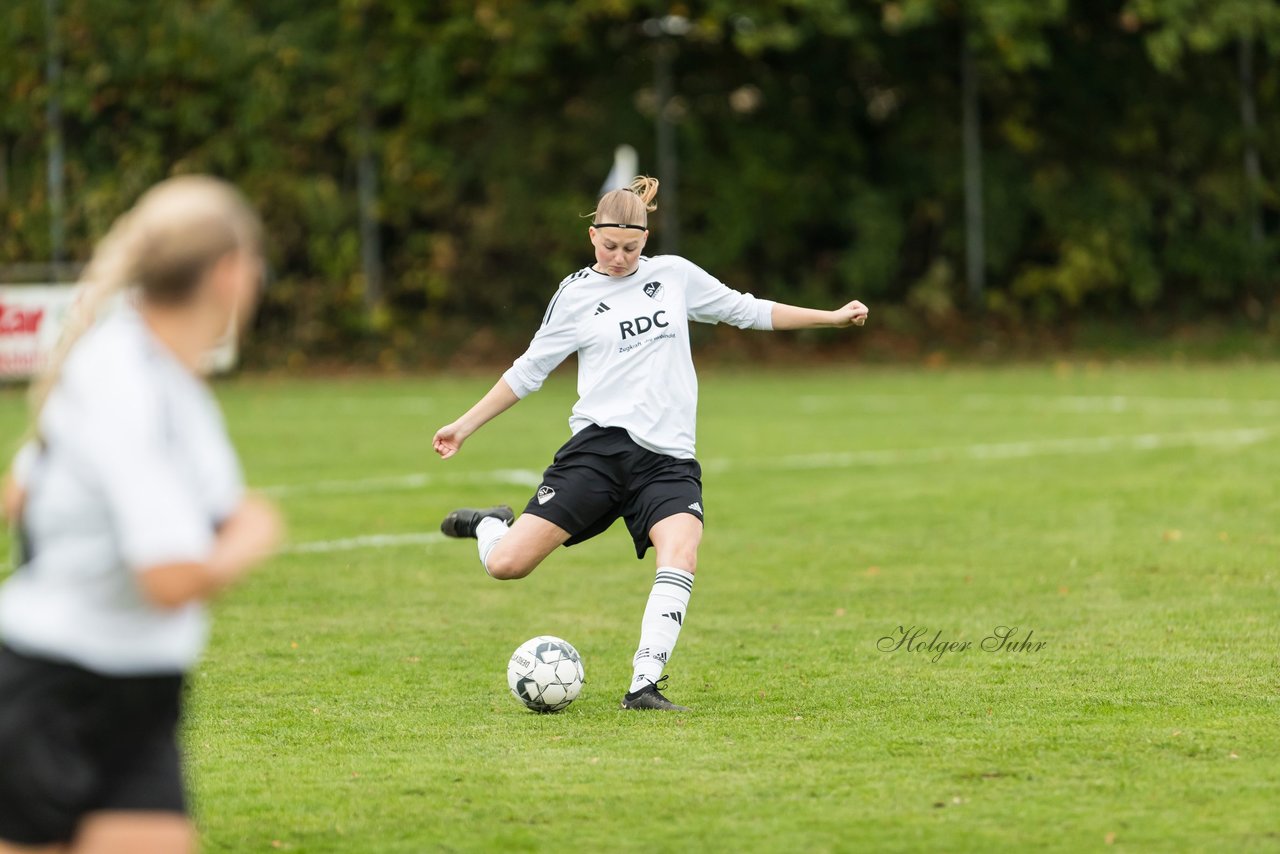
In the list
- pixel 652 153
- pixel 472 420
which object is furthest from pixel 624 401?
pixel 652 153

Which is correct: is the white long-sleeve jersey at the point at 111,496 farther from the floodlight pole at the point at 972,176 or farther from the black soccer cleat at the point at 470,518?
the floodlight pole at the point at 972,176

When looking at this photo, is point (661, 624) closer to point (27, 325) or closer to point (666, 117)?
point (27, 325)

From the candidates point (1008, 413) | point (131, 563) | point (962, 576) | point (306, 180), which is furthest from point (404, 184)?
point (131, 563)

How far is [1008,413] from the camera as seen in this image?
65.0 feet

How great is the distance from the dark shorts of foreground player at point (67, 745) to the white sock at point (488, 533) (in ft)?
14.1

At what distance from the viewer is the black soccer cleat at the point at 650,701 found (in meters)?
6.78

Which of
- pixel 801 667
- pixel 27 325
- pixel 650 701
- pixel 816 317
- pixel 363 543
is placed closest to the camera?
pixel 650 701

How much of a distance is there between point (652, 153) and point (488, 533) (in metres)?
21.3

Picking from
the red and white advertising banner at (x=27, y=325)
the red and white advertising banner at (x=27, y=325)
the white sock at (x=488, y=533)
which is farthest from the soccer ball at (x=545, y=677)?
the red and white advertising banner at (x=27, y=325)

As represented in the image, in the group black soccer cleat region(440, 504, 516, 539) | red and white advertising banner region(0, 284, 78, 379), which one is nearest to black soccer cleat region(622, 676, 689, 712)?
black soccer cleat region(440, 504, 516, 539)

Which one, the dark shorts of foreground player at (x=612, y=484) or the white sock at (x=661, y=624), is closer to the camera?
the white sock at (x=661, y=624)

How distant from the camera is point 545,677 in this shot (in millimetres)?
6812

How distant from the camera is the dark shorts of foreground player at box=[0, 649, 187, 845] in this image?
10.3 feet

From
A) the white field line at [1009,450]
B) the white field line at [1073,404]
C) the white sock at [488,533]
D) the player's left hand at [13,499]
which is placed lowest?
the white field line at [1073,404]
